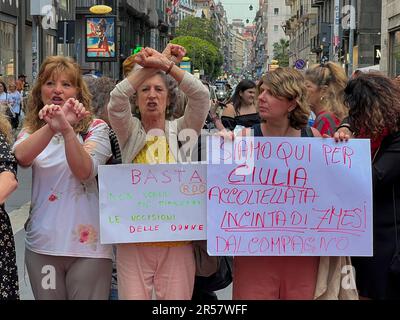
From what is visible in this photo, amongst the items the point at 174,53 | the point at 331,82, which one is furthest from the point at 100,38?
the point at 174,53

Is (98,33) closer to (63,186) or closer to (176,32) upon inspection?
(63,186)

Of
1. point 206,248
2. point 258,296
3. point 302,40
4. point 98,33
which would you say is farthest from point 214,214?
point 302,40

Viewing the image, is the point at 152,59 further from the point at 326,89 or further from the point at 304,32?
the point at 304,32

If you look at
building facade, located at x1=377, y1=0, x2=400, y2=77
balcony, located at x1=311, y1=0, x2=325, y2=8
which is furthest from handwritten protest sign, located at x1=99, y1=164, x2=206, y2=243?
balcony, located at x1=311, y1=0, x2=325, y2=8

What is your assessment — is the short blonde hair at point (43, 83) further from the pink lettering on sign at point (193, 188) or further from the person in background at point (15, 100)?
the person in background at point (15, 100)

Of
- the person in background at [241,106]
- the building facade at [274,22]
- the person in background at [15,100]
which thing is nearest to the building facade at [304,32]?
the person in background at [15,100]

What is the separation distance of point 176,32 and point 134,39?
4809 cm

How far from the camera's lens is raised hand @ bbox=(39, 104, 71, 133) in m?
3.44

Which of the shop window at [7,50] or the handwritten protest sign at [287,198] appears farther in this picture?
the shop window at [7,50]

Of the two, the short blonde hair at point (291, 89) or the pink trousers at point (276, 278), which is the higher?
the short blonde hair at point (291, 89)

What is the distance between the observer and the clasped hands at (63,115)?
11.3 ft

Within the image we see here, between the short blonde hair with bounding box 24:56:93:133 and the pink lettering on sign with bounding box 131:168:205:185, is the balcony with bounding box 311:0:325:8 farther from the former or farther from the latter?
the pink lettering on sign with bounding box 131:168:205:185

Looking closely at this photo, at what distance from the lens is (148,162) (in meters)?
3.77
